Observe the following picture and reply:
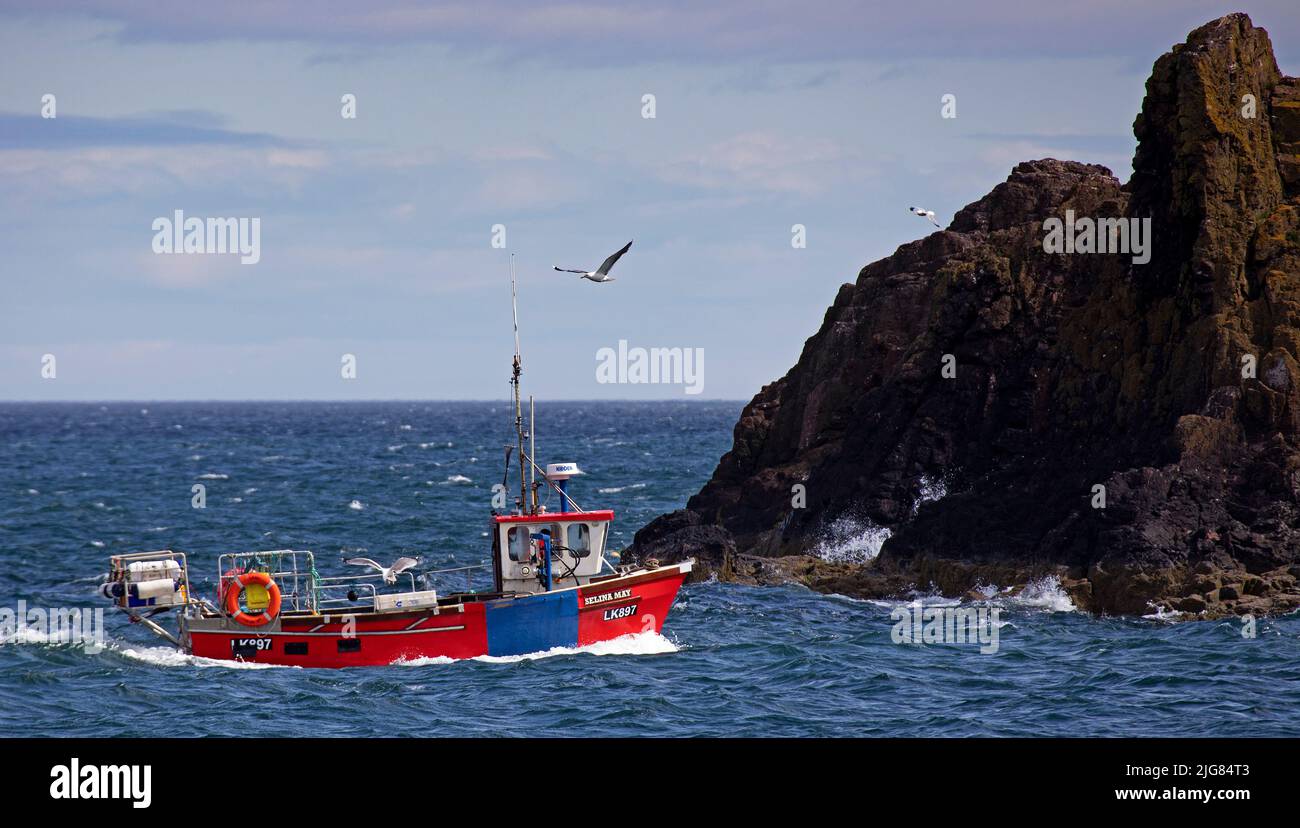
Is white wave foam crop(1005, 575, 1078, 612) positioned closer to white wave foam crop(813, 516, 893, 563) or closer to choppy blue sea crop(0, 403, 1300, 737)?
choppy blue sea crop(0, 403, 1300, 737)

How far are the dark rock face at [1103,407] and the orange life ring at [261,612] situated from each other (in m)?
14.3

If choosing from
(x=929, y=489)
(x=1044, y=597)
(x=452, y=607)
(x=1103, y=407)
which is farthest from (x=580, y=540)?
(x=1103, y=407)

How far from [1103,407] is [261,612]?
21676 millimetres

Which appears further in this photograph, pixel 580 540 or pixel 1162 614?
pixel 1162 614

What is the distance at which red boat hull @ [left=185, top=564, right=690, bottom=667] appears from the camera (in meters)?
30.8

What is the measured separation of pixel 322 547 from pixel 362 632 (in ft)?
79.7

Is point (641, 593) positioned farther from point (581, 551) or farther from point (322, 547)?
point (322, 547)

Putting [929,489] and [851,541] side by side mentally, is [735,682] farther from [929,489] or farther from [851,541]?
[929,489]

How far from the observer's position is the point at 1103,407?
3941 centimetres

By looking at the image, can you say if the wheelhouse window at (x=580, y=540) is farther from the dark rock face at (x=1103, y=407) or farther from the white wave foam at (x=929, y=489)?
the white wave foam at (x=929, y=489)

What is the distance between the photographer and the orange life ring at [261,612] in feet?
100

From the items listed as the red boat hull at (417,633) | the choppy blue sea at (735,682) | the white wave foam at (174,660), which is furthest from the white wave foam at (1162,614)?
the white wave foam at (174,660)
